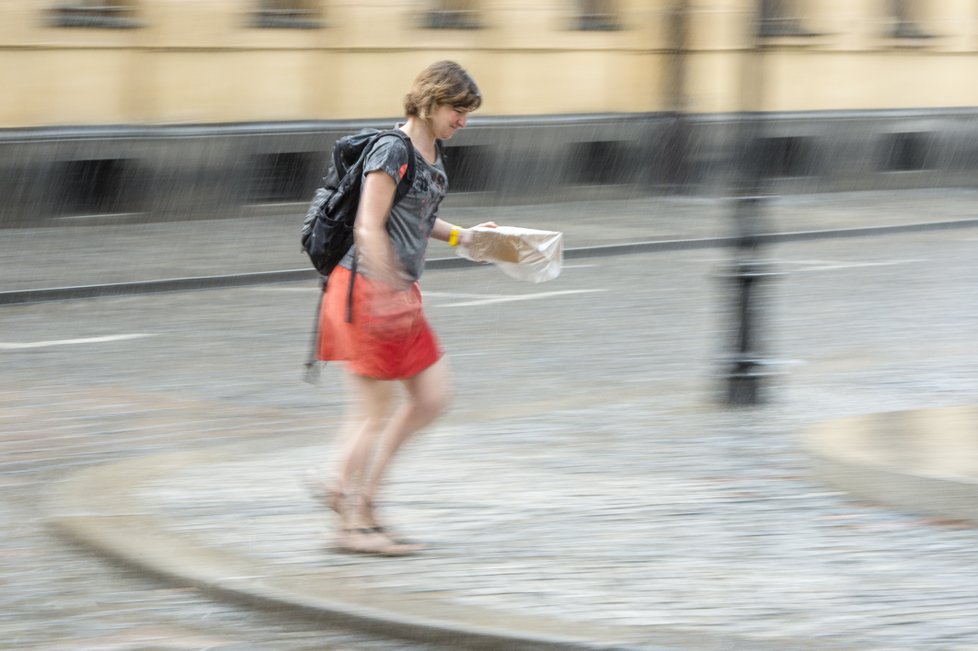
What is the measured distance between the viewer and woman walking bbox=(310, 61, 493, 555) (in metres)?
5.62

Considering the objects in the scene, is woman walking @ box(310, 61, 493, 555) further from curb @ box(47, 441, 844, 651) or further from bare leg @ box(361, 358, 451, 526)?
curb @ box(47, 441, 844, 651)

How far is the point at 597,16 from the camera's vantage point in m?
27.0

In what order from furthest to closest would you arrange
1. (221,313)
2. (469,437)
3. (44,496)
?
(221,313)
(469,437)
(44,496)

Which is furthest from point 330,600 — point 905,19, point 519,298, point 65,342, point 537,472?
point 905,19

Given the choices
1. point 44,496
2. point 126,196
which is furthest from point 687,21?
point 44,496

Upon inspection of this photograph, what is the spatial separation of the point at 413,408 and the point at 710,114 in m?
22.0

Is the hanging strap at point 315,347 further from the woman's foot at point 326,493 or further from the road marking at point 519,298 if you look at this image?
the road marking at point 519,298

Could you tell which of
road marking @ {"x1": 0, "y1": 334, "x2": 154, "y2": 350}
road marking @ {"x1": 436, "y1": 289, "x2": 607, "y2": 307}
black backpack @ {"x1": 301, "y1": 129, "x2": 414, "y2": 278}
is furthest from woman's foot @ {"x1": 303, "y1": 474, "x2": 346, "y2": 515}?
road marking @ {"x1": 436, "y1": 289, "x2": 607, "y2": 307}

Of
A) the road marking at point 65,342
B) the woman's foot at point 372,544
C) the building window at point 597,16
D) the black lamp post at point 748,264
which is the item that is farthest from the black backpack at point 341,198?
the building window at point 597,16

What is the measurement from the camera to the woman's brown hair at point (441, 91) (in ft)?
18.7

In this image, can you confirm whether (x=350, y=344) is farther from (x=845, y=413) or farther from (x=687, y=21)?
(x=687, y=21)

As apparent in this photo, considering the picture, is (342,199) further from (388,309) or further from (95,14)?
(95,14)

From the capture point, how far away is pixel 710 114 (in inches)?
1078

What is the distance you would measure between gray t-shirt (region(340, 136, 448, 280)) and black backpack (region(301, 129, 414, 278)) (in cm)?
3
